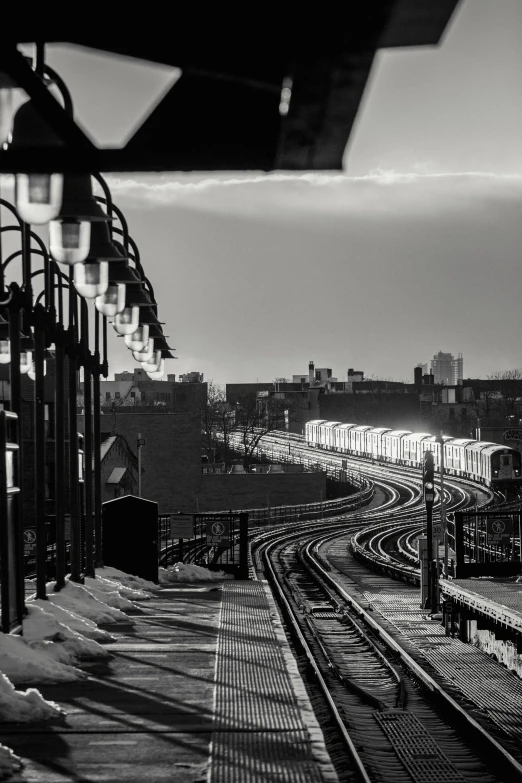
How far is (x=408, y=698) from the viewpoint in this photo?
14.2 metres

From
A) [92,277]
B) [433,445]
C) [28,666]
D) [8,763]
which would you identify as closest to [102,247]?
[92,277]

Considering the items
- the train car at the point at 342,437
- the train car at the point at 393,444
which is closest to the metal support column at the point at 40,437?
the train car at the point at 393,444

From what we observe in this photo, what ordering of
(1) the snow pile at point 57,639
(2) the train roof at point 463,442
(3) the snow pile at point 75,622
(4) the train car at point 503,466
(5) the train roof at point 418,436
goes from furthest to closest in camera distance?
(5) the train roof at point 418,436
(2) the train roof at point 463,442
(4) the train car at point 503,466
(3) the snow pile at point 75,622
(1) the snow pile at point 57,639

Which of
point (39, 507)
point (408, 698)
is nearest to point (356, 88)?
point (39, 507)

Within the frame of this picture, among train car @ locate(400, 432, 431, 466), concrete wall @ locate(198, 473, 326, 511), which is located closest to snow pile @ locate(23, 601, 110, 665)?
concrete wall @ locate(198, 473, 326, 511)

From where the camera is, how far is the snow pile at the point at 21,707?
923 centimetres

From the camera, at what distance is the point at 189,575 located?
73.1ft

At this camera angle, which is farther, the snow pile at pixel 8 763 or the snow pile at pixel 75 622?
the snow pile at pixel 75 622

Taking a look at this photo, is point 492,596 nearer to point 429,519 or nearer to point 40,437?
point 429,519

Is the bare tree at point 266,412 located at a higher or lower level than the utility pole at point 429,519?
higher

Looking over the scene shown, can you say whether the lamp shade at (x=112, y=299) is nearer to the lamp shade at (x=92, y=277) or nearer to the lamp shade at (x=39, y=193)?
the lamp shade at (x=92, y=277)

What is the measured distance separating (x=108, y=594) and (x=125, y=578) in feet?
9.37

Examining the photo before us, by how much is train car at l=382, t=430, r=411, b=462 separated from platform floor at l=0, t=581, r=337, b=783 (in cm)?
7000

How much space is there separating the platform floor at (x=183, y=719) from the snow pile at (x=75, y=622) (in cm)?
24
